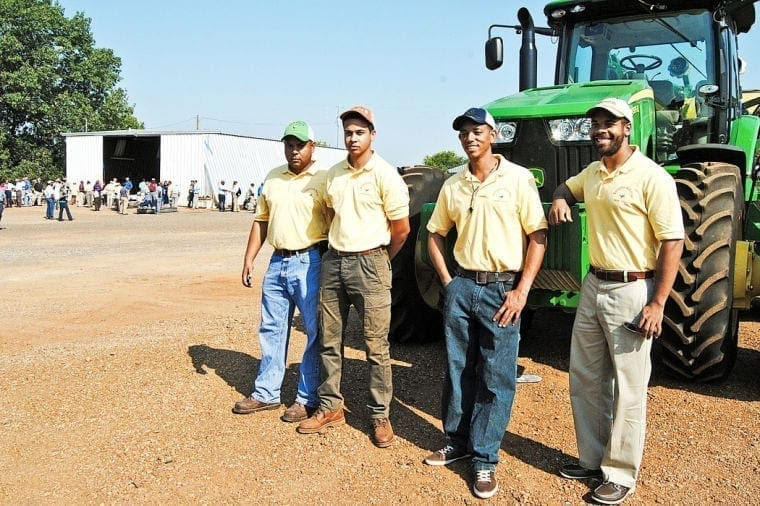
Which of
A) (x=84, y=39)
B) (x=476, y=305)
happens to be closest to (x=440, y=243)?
(x=476, y=305)

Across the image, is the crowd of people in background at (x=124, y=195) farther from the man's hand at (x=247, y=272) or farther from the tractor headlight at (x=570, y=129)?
the tractor headlight at (x=570, y=129)

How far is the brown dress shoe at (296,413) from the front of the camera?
456 centimetres

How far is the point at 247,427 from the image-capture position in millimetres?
4449

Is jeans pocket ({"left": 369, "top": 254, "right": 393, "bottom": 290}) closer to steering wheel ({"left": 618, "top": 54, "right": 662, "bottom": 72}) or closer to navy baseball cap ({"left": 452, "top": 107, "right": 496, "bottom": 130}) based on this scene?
navy baseball cap ({"left": 452, "top": 107, "right": 496, "bottom": 130})

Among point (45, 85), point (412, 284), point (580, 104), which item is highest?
point (45, 85)

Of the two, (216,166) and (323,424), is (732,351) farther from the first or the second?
(216,166)

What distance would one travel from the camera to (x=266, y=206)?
4812 mm

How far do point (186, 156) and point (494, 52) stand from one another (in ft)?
95.6

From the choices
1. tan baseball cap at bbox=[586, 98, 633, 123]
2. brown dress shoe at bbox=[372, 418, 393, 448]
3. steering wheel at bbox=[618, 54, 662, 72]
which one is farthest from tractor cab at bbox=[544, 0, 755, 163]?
brown dress shoe at bbox=[372, 418, 393, 448]

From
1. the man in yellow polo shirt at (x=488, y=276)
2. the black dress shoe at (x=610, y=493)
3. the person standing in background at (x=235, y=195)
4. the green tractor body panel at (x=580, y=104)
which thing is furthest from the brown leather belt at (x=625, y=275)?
the person standing in background at (x=235, y=195)

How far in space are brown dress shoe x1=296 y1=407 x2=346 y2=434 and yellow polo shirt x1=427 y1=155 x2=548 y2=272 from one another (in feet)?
4.47

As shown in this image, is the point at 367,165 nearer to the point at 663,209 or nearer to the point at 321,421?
the point at 321,421

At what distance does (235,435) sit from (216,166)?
30752 mm

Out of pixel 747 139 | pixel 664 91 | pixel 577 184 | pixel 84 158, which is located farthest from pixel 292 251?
pixel 84 158
